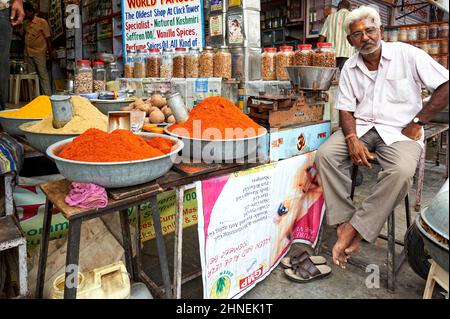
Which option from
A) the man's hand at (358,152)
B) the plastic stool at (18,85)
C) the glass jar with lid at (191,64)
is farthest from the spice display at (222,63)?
the plastic stool at (18,85)

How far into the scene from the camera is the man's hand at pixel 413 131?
1.71 meters

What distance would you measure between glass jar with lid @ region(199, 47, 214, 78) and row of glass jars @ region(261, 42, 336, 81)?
0.37m

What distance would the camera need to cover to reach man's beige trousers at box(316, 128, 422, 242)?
1.56m

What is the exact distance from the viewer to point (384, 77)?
5.96ft

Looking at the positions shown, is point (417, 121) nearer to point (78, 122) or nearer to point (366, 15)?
point (366, 15)

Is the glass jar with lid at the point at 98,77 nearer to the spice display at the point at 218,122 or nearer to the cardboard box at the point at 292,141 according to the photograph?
the spice display at the point at 218,122

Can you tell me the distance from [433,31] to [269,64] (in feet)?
17.2

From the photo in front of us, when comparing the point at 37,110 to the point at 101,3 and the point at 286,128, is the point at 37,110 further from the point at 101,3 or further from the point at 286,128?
the point at 101,3

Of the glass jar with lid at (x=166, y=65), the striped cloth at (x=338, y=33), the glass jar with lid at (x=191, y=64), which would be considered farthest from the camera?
the striped cloth at (x=338, y=33)

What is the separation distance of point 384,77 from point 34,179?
197 cm

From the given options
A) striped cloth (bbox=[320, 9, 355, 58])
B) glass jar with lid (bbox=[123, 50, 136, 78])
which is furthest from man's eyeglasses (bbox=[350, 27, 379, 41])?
striped cloth (bbox=[320, 9, 355, 58])

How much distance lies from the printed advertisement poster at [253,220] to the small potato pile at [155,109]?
0.61m

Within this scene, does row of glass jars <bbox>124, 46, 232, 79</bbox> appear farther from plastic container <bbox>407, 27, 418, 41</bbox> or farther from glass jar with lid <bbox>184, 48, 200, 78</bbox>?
plastic container <bbox>407, 27, 418, 41</bbox>

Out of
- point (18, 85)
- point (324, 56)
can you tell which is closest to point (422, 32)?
point (324, 56)
